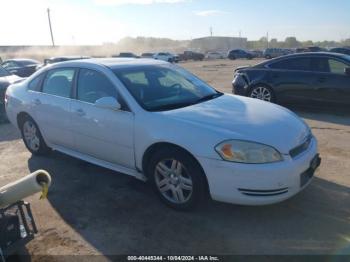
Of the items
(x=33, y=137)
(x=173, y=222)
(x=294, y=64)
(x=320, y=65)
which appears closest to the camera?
(x=173, y=222)

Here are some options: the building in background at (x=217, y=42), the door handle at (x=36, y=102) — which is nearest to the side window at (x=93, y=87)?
the door handle at (x=36, y=102)

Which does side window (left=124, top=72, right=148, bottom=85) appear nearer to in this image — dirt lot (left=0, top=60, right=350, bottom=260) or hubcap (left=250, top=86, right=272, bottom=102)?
dirt lot (left=0, top=60, right=350, bottom=260)

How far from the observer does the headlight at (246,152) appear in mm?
3549

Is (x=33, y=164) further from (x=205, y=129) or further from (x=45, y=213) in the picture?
(x=205, y=129)

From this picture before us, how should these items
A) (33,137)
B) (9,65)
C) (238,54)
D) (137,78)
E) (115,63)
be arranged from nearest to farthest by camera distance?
(137,78) → (115,63) → (33,137) → (9,65) → (238,54)

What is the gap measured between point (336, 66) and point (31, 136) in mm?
6378

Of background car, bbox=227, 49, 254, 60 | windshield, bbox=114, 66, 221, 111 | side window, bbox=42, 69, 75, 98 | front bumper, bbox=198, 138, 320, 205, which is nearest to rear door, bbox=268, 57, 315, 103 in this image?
windshield, bbox=114, 66, 221, 111

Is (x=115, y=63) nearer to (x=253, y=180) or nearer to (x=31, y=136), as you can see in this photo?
(x=31, y=136)

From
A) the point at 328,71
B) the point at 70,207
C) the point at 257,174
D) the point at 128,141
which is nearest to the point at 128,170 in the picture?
the point at 128,141

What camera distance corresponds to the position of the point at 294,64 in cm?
884

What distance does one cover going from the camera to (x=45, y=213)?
4.20 metres

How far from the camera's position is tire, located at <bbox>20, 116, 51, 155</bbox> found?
19.0 ft

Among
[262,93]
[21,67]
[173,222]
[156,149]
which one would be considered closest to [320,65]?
[262,93]

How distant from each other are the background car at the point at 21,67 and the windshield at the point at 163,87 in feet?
50.4
